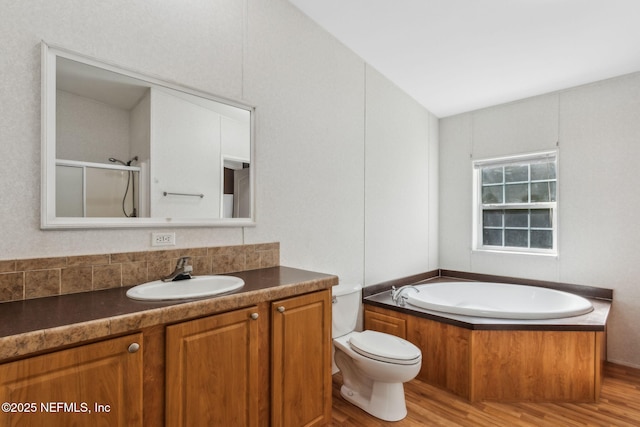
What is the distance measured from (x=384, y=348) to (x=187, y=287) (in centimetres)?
126

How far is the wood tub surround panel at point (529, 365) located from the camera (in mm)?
2209

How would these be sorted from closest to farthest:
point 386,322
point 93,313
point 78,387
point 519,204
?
point 78,387 → point 93,313 → point 386,322 → point 519,204

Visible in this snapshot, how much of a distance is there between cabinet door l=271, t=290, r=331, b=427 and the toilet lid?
1.16 feet

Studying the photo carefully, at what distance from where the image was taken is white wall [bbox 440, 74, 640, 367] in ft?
9.25

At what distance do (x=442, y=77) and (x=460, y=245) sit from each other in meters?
1.91

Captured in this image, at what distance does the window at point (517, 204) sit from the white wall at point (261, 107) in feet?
2.87

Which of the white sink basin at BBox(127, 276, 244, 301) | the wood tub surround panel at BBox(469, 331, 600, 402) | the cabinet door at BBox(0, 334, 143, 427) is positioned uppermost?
the white sink basin at BBox(127, 276, 244, 301)

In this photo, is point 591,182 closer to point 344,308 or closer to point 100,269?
point 344,308

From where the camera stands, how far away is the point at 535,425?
1977mm

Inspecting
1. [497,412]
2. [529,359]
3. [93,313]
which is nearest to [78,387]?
[93,313]

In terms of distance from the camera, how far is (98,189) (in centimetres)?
149

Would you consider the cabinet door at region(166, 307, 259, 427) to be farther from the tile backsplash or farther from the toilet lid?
the toilet lid

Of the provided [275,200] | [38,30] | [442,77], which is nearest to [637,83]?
[442,77]

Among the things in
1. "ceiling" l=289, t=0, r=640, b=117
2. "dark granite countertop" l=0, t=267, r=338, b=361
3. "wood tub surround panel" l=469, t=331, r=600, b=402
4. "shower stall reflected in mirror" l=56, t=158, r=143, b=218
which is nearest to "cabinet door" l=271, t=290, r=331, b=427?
"dark granite countertop" l=0, t=267, r=338, b=361
